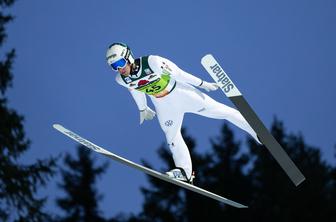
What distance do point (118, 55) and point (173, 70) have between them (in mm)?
623

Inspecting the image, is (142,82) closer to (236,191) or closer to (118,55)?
(118,55)

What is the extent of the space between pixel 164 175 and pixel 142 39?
173m

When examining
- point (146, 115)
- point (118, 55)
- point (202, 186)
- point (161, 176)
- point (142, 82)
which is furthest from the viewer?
point (202, 186)

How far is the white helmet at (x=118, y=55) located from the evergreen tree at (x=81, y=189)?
63.6 feet

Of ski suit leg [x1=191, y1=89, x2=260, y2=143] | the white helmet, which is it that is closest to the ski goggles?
the white helmet

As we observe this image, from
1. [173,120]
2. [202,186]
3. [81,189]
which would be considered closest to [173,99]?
[173,120]

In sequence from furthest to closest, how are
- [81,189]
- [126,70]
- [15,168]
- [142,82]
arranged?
[81,189]
[15,168]
[142,82]
[126,70]

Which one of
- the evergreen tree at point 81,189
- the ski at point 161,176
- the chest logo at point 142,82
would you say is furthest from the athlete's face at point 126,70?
the evergreen tree at point 81,189

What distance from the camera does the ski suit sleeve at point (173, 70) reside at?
Result: 8414mm

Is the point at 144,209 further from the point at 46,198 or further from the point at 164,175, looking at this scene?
the point at 164,175

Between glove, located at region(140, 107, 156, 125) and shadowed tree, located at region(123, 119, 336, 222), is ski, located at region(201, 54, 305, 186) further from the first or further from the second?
shadowed tree, located at region(123, 119, 336, 222)

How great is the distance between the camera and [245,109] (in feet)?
28.1

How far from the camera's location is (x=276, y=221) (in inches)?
975

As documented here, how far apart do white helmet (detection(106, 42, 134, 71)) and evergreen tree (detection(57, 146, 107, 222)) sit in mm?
19385
